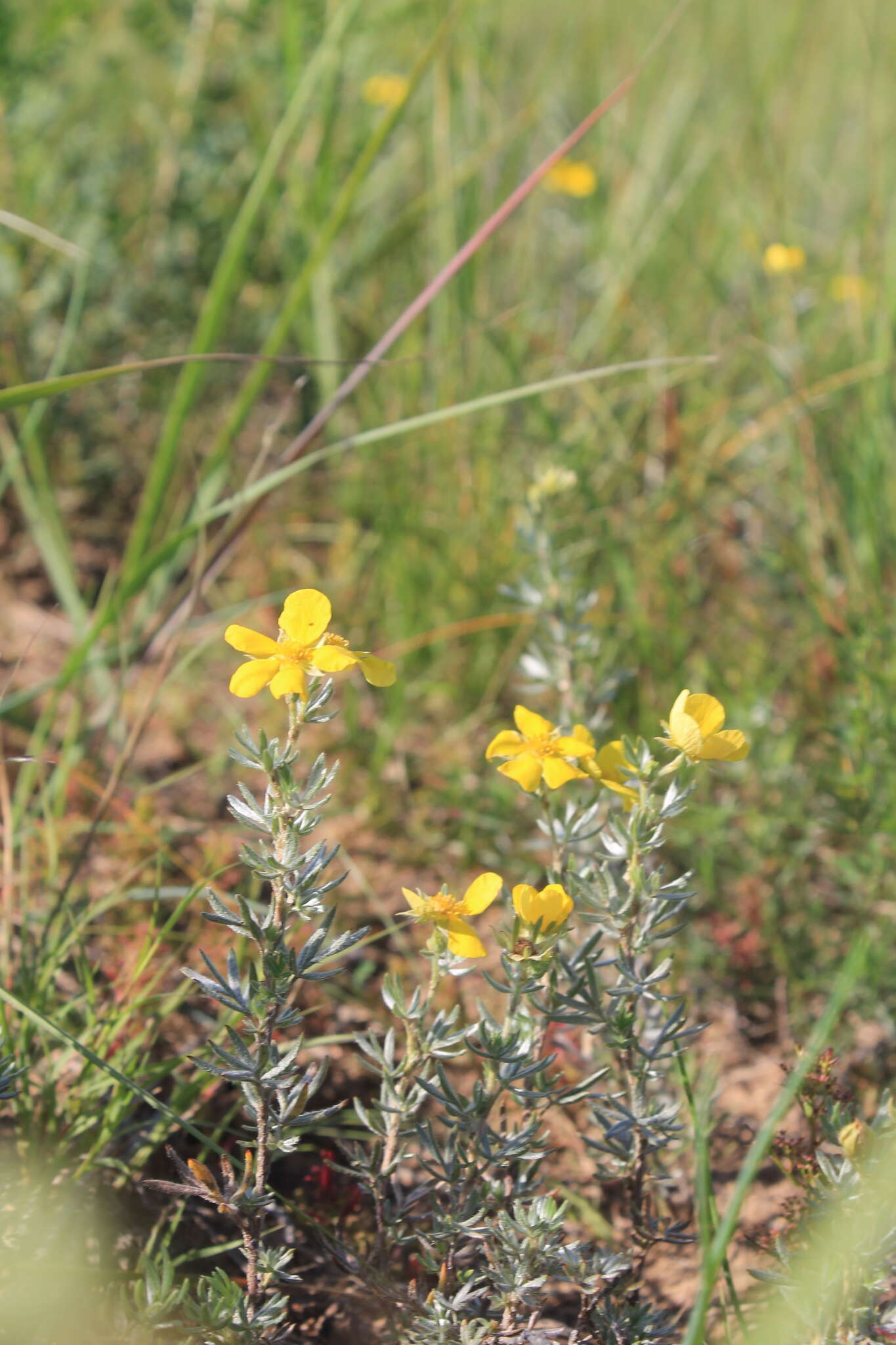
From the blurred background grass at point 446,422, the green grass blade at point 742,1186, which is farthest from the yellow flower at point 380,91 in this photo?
the green grass blade at point 742,1186

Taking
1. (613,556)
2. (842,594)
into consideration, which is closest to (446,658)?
(613,556)

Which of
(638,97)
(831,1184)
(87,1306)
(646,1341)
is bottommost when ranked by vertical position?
(87,1306)

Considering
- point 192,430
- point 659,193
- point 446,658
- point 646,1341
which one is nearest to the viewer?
point 646,1341

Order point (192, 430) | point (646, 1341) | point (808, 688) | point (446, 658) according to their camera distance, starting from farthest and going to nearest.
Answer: point (192, 430) < point (446, 658) < point (808, 688) < point (646, 1341)

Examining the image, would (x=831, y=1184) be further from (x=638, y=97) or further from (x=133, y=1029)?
(x=638, y=97)

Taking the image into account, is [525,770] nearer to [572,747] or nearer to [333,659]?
[572,747]

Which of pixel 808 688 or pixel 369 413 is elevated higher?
pixel 369 413
